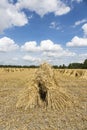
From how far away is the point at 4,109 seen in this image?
11.4 meters

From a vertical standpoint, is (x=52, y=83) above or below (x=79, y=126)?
above

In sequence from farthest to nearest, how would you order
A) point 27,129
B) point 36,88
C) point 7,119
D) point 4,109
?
point 36,88 → point 4,109 → point 7,119 → point 27,129

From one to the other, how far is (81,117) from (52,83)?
250cm

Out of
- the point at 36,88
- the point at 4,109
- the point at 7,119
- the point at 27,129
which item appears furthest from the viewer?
the point at 36,88

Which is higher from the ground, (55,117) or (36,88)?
(36,88)

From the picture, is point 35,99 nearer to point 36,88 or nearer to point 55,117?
point 36,88

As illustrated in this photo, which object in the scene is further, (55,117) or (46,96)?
(46,96)

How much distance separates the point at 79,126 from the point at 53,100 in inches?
113

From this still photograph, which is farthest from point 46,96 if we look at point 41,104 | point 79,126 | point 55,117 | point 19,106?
point 79,126

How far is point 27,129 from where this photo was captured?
842 cm

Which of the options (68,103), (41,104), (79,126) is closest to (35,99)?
(41,104)

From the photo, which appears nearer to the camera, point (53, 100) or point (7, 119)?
point (7, 119)

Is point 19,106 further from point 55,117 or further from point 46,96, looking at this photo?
point 55,117

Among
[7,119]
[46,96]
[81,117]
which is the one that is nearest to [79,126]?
[81,117]
